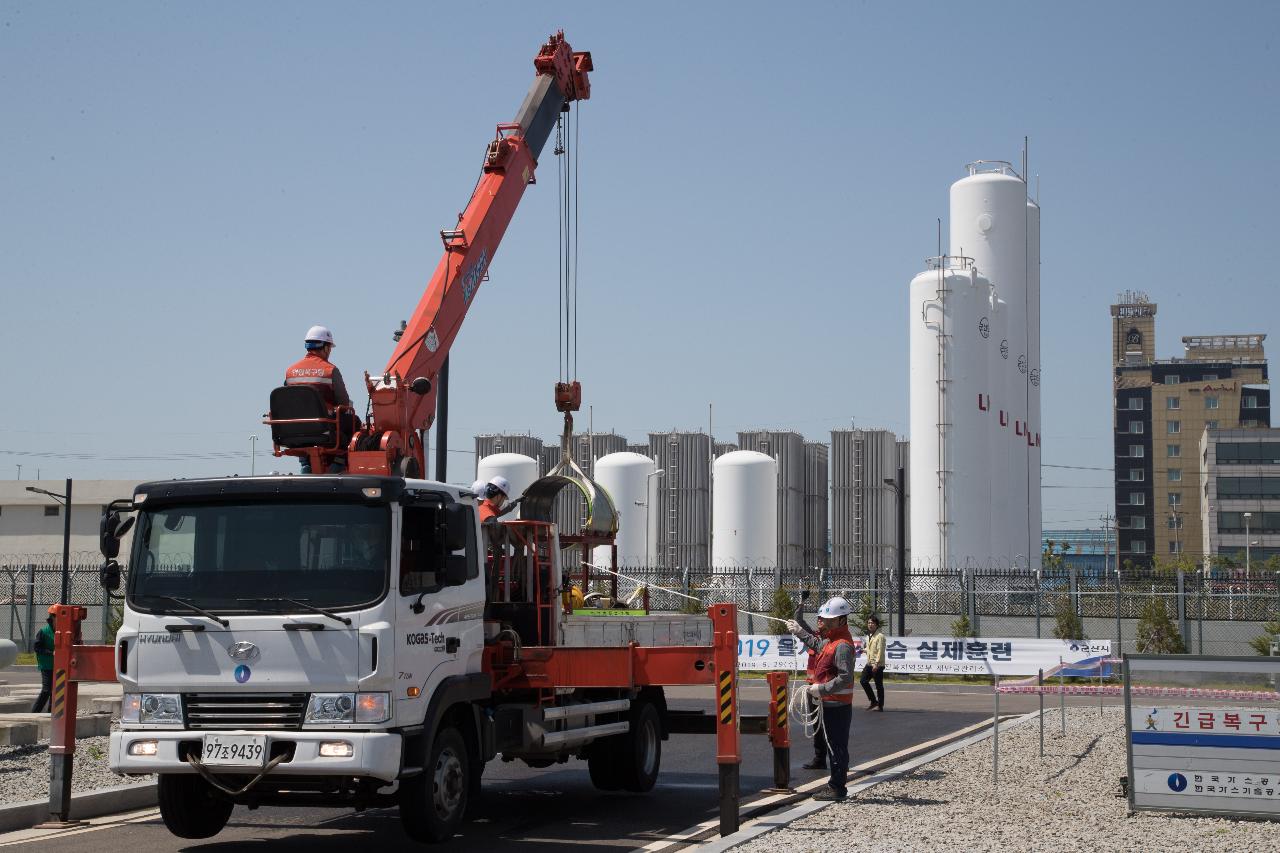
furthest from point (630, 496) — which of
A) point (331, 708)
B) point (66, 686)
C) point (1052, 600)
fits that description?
point (331, 708)

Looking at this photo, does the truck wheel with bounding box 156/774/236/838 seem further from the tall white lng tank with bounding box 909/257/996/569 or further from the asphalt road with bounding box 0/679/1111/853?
the tall white lng tank with bounding box 909/257/996/569

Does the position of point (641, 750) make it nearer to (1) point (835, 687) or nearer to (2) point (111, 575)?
(1) point (835, 687)

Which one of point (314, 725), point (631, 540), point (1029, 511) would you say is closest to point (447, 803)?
point (314, 725)

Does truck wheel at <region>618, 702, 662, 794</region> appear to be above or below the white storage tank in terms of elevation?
below

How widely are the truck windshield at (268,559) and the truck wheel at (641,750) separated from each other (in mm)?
4614

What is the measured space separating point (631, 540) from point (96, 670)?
49.3 meters

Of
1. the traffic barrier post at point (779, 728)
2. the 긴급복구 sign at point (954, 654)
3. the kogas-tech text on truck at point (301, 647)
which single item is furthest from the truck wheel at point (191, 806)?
the 긴급복구 sign at point (954, 654)

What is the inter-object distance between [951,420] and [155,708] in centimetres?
4166

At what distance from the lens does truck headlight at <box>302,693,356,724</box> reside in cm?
996

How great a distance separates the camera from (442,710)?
1068 cm

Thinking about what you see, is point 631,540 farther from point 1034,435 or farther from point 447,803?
Answer: point 447,803

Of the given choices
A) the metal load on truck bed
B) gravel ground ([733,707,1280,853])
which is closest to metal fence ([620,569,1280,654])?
gravel ground ([733,707,1280,853])

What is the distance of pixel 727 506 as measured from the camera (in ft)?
197

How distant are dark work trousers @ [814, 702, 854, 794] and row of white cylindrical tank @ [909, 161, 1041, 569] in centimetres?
3680
